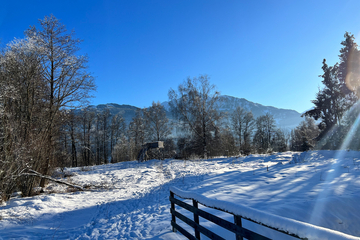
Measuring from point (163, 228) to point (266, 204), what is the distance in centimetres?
260

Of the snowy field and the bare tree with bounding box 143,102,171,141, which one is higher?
the bare tree with bounding box 143,102,171,141

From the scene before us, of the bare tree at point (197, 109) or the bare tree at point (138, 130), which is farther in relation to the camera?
the bare tree at point (138, 130)

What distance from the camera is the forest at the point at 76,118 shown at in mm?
6891

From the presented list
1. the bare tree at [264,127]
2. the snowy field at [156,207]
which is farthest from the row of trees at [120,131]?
the snowy field at [156,207]

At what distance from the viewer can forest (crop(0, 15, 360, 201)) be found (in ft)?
22.6

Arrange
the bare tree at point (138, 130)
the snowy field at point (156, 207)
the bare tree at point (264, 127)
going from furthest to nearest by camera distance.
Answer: the bare tree at point (264, 127) < the bare tree at point (138, 130) < the snowy field at point (156, 207)

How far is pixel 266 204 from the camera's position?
479cm

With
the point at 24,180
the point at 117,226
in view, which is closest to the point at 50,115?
the point at 24,180

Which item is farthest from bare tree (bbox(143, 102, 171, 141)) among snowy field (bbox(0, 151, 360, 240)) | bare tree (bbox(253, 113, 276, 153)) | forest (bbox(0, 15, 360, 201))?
snowy field (bbox(0, 151, 360, 240))

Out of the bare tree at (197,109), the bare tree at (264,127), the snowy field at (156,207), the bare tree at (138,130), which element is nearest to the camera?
the snowy field at (156,207)

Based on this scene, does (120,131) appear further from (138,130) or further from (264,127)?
(264,127)

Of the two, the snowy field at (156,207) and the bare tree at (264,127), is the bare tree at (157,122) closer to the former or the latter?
the bare tree at (264,127)

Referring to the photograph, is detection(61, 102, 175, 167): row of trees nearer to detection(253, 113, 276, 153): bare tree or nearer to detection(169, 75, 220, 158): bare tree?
detection(169, 75, 220, 158): bare tree

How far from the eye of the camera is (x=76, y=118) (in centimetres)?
1457
